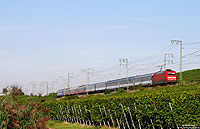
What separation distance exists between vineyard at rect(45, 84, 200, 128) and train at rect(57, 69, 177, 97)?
27112 mm

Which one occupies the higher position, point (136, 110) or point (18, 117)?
point (18, 117)

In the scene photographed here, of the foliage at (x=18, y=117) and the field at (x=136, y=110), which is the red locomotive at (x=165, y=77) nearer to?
the field at (x=136, y=110)

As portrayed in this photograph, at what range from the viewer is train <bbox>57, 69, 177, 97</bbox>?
51.2 meters

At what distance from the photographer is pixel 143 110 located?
1712 cm

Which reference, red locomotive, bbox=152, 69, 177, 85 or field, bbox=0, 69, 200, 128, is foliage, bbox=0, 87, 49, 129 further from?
red locomotive, bbox=152, 69, 177, 85

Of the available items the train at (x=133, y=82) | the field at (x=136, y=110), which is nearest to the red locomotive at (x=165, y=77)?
the train at (x=133, y=82)

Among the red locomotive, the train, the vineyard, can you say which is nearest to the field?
the vineyard

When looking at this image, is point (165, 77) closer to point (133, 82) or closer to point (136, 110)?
point (133, 82)

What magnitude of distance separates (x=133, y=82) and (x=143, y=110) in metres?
42.8

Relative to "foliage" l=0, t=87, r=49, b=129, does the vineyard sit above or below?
below

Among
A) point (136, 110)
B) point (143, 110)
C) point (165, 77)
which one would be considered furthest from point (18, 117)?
point (165, 77)

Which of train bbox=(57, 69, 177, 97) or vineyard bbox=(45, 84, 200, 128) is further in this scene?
train bbox=(57, 69, 177, 97)

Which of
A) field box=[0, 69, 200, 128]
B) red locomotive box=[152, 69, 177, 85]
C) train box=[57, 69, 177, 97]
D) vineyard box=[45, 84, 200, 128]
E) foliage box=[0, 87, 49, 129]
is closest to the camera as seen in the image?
foliage box=[0, 87, 49, 129]

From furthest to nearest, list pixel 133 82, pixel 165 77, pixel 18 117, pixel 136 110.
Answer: pixel 133 82 < pixel 165 77 < pixel 136 110 < pixel 18 117
